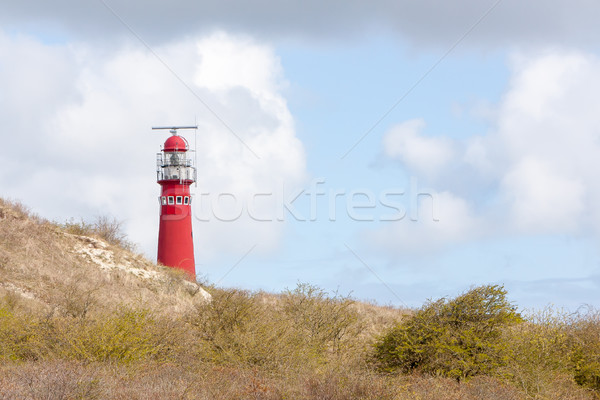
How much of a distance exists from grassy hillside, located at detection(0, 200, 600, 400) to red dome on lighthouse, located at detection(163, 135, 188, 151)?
1600 centimetres

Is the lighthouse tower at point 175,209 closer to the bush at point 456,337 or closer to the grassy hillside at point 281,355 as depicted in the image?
the grassy hillside at point 281,355

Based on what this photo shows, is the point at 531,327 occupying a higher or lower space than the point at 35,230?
lower

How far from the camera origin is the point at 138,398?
41.5 feet

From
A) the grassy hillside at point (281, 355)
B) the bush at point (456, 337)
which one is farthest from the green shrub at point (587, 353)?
the bush at point (456, 337)

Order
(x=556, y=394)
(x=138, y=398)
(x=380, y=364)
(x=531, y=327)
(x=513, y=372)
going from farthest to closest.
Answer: (x=531, y=327), (x=380, y=364), (x=513, y=372), (x=556, y=394), (x=138, y=398)

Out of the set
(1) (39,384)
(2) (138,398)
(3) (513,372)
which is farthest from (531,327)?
(1) (39,384)

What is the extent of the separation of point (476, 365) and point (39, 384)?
1100 centimetres

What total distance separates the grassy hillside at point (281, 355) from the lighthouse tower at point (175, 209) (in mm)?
12961

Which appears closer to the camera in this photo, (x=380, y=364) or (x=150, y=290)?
(x=380, y=364)

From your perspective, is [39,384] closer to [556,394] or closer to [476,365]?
[476,365]

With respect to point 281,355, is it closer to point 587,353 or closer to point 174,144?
point 587,353

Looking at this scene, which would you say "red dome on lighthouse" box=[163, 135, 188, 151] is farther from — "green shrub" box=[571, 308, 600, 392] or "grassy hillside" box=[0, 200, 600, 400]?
"green shrub" box=[571, 308, 600, 392]

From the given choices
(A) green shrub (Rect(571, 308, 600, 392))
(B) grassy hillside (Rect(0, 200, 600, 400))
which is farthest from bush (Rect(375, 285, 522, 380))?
(A) green shrub (Rect(571, 308, 600, 392))

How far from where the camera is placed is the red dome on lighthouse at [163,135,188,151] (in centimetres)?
3859
